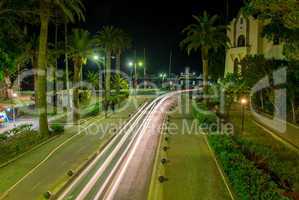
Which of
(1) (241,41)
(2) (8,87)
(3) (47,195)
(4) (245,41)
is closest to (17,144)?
(3) (47,195)

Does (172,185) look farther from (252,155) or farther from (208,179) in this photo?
(252,155)

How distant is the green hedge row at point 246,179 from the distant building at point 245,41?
75.2 ft

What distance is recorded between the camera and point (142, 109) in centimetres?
4438

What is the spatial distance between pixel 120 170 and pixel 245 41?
109 feet

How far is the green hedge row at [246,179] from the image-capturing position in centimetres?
1182

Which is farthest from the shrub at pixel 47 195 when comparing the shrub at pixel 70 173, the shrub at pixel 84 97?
the shrub at pixel 84 97

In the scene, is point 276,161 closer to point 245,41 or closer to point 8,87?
point 245,41

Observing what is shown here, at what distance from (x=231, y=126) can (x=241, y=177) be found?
→ 51.6 feet

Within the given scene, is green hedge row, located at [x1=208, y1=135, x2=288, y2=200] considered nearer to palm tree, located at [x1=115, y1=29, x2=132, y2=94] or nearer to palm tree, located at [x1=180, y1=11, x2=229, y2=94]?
palm tree, located at [x1=180, y1=11, x2=229, y2=94]

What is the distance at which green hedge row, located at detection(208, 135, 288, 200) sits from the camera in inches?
465

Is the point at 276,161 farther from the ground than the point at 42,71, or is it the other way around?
the point at 42,71

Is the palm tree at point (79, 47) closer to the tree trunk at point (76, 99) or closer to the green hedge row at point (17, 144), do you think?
the tree trunk at point (76, 99)

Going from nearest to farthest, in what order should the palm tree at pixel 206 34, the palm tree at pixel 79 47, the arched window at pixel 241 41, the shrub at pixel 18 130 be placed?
the shrub at pixel 18 130 < the palm tree at pixel 79 47 < the palm tree at pixel 206 34 < the arched window at pixel 241 41

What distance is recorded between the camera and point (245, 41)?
45438 mm
